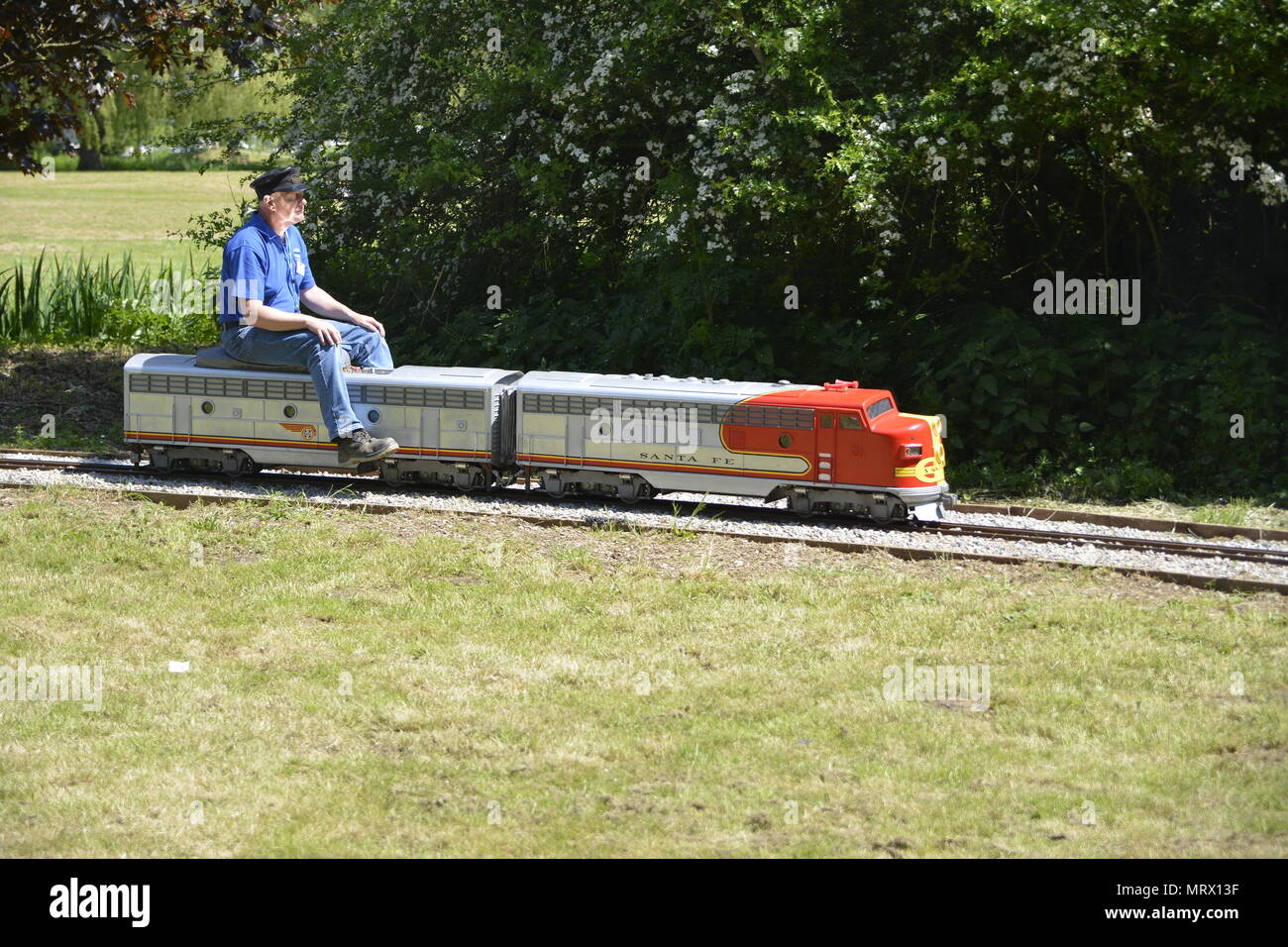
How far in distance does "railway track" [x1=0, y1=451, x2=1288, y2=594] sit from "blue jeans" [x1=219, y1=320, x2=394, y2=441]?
0.96m

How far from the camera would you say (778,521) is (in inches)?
514

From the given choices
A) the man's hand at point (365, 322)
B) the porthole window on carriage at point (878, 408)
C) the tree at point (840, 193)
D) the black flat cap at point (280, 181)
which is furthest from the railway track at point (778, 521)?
the tree at point (840, 193)

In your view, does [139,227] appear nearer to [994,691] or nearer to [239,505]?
[239,505]

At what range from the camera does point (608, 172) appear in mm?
18359

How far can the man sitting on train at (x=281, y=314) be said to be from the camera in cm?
1305

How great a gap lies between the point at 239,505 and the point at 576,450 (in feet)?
10.6

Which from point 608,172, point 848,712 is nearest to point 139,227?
point 608,172

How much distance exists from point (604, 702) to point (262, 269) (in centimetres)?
666

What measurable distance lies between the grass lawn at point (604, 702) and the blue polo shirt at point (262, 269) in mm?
2393

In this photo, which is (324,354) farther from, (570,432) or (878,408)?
(878,408)

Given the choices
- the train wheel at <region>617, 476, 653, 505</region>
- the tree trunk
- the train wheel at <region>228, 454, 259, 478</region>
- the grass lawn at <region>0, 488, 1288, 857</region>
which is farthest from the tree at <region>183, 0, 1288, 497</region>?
the tree trunk

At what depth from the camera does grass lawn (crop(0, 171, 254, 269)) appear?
37.4 metres

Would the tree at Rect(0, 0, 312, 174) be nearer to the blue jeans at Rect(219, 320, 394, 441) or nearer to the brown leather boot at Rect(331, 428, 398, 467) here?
the blue jeans at Rect(219, 320, 394, 441)
